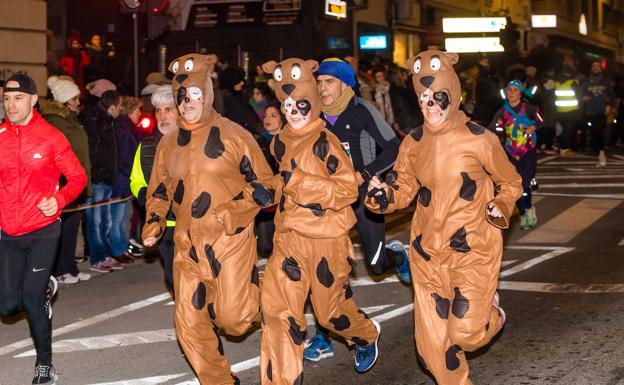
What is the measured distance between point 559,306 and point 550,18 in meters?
42.5

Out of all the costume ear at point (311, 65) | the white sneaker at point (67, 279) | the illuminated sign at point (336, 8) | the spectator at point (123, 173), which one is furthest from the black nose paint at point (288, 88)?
the illuminated sign at point (336, 8)

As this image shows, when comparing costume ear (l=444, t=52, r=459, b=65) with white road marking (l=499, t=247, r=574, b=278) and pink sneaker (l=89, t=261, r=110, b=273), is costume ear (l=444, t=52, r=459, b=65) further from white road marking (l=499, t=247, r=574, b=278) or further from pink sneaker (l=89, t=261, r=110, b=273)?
pink sneaker (l=89, t=261, r=110, b=273)

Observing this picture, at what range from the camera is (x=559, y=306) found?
31.2ft

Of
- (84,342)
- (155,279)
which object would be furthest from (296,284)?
(155,279)

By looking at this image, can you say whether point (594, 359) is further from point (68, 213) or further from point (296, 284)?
point (68, 213)

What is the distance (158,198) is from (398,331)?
8.69ft

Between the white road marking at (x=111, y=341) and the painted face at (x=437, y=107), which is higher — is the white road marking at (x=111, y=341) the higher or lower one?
the lower one

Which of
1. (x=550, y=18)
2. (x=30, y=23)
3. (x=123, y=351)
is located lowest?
(x=123, y=351)

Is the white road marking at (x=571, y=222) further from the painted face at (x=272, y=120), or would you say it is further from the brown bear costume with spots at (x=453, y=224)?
the brown bear costume with spots at (x=453, y=224)

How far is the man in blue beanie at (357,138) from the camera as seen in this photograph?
795 cm

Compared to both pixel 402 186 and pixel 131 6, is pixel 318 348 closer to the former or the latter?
pixel 402 186

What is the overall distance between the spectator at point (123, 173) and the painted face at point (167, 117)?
4073 millimetres

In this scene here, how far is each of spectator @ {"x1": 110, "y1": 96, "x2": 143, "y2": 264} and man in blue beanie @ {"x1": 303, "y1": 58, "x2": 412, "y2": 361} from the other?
13.8 feet

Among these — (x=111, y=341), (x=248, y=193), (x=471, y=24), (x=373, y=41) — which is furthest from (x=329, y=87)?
(x=471, y=24)
